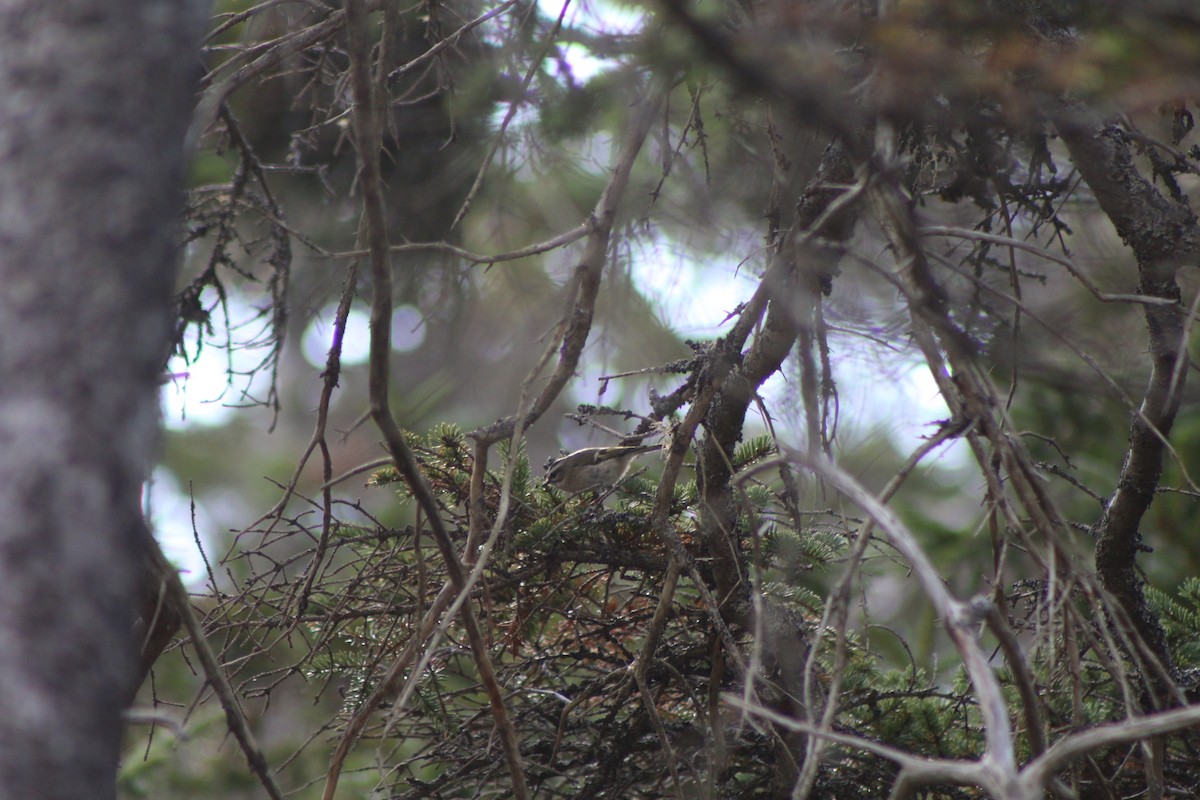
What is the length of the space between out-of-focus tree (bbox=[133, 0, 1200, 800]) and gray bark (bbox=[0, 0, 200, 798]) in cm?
40

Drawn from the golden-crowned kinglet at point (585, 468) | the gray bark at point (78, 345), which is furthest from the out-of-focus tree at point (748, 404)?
the gray bark at point (78, 345)

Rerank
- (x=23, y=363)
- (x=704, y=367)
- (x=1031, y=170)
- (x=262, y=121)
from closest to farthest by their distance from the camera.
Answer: (x=23, y=363)
(x=704, y=367)
(x=1031, y=170)
(x=262, y=121)

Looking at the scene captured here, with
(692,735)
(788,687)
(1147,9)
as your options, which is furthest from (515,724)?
(1147,9)

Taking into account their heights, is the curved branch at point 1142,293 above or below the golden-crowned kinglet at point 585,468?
below

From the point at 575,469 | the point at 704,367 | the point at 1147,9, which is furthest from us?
the point at 575,469

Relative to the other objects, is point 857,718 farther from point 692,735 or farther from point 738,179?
point 738,179

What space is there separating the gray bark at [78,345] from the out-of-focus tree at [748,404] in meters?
0.40

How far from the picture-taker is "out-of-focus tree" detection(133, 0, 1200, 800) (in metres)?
1.36

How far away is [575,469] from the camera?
2611 millimetres

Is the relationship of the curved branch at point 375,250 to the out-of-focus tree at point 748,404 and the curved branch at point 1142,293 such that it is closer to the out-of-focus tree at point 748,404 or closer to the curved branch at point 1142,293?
the out-of-focus tree at point 748,404

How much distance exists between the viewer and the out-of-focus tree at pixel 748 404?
136cm

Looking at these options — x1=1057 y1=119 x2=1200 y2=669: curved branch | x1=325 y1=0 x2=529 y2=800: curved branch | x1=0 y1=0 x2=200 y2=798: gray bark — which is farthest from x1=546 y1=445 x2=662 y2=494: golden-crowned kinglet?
x1=0 y1=0 x2=200 y2=798: gray bark

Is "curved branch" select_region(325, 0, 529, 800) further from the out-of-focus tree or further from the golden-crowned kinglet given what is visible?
the golden-crowned kinglet

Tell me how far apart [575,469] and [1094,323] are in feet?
5.05
